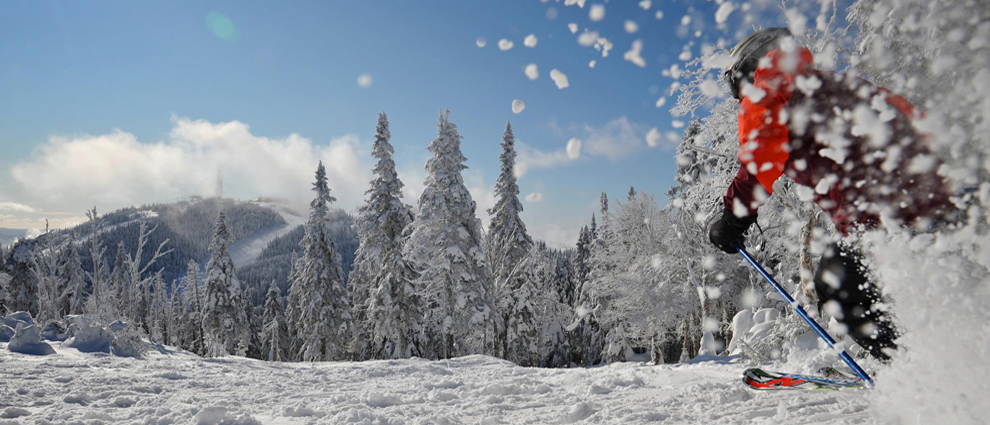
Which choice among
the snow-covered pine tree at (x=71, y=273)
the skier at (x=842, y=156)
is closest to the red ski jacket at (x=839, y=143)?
the skier at (x=842, y=156)

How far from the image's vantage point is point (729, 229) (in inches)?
124

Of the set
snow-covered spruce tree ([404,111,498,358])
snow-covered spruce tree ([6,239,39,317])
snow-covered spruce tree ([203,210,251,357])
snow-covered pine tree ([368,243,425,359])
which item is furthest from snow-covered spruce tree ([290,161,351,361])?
snow-covered spruce tree ([6,239,39,317])

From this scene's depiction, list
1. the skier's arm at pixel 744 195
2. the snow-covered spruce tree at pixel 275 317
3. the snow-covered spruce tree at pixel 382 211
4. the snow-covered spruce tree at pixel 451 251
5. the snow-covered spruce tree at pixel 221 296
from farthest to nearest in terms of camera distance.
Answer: the snow-covered spruce tree at pixel 275 317, the snow-covered spruce tree at pixel 221 296, the snow-covered spruce tree at pixel 382 211, the snow-covered spruce tree at pixel 451 251, the skier's arm at pixel 744 195

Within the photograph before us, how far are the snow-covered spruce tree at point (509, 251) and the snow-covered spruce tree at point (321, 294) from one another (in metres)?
9.69

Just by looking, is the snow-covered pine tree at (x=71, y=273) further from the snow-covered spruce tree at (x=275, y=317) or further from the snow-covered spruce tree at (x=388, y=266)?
the snow-covered spruce tree at (x=388, y=266)

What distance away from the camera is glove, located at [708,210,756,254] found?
3.04 metres

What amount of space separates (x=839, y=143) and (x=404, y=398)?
3968 mm

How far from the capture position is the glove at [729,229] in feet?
9.96

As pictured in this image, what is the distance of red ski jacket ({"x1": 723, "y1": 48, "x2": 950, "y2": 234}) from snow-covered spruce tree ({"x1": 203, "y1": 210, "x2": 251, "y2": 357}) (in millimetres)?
30656

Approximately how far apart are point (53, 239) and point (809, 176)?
31.7 m

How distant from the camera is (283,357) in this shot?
4172 centimetres

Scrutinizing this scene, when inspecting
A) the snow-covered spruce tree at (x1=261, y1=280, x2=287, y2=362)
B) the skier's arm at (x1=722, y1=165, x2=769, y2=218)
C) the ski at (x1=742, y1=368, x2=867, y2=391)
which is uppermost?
the skier's arm at (x1=722, y1=165, x2=769, y2=218)

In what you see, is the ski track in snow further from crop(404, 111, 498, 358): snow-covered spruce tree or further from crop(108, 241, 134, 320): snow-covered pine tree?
crop(108, 241, 134, 320): snow-covered pine tree

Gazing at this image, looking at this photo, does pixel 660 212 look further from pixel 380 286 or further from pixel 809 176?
pixel 809 176
